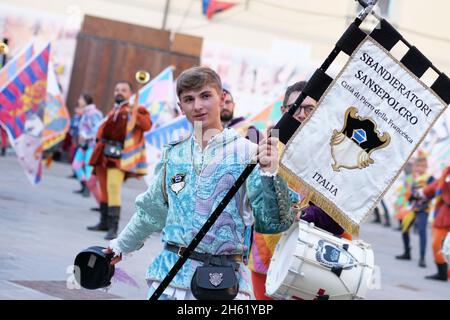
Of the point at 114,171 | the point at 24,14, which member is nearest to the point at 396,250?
the point at 114,171

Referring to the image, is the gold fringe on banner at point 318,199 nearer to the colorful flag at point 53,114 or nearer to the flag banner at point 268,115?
the flag banner at point 268,115

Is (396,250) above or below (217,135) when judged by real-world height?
below

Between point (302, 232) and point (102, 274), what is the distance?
4.16 feet

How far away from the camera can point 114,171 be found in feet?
39.7

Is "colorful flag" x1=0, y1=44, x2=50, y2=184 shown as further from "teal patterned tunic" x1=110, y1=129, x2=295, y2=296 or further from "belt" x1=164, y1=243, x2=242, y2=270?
"belt" x1=164, y1=243, x2=242, y2=270

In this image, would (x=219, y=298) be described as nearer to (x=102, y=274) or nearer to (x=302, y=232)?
(x=102, y=274)

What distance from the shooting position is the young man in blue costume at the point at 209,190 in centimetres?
416

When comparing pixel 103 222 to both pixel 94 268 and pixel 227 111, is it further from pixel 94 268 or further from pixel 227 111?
pixel 94 268

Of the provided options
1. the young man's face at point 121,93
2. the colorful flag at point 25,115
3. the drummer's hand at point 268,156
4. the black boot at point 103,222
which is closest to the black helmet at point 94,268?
the drummer's hand at point 268,156

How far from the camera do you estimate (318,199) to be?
466 centimetres

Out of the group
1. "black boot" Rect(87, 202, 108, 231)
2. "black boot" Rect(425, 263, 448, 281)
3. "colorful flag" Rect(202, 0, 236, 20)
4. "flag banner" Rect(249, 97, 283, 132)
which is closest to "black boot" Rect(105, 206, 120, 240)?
"black boot" Rect(87, 202, 108, 231)

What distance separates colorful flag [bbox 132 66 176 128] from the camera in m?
15.5

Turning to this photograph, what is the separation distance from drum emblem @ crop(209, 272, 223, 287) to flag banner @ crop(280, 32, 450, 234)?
0.69 metres
